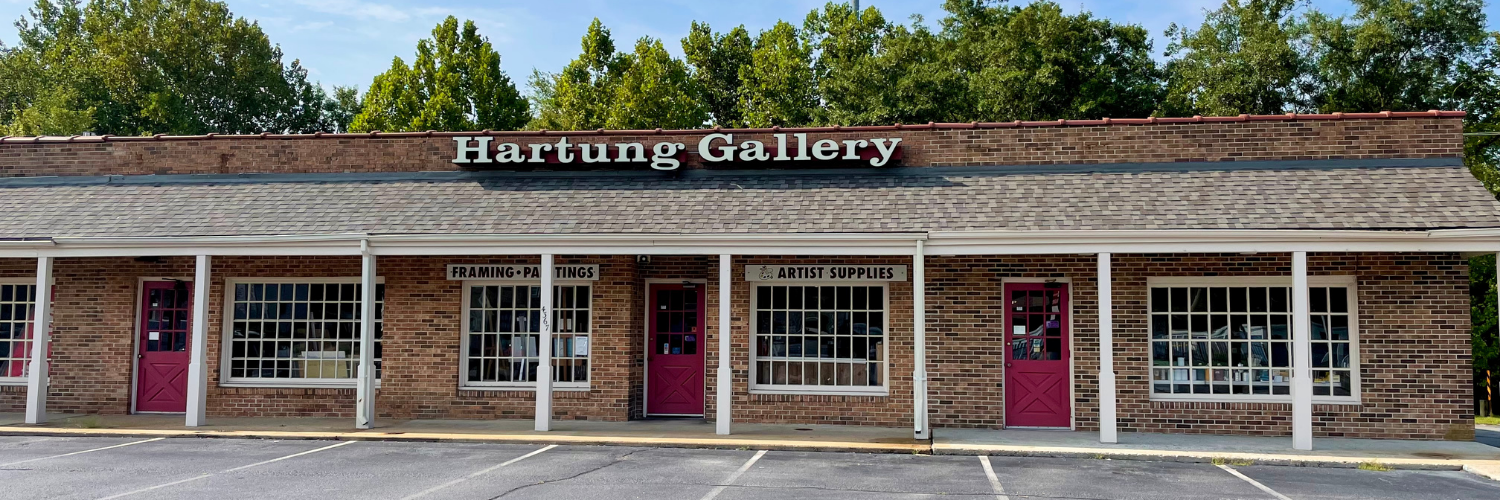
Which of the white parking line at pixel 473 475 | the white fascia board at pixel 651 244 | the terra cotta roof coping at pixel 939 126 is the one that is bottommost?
the white parking line at pixel 473 475

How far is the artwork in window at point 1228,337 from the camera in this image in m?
12.0

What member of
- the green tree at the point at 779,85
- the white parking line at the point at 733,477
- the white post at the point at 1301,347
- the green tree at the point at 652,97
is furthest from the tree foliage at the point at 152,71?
the white post at the point at 1301,347

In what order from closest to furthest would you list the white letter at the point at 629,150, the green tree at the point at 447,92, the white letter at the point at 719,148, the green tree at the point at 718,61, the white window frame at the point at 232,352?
the white window frame at the point at 232,352 < the white letter at the point at 719,148 < the white letter at the point at 629,150 < the green tree at the point at 447,92 < the green tree at the point at 718,61

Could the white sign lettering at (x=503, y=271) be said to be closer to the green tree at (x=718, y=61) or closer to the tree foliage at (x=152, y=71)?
the green tree at (x=718, y=61)

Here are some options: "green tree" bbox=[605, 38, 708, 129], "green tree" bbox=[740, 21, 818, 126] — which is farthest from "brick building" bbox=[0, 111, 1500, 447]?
"green tree" bbox=[740, 21, 818, 126]

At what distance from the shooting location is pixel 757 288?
1298 centimetres

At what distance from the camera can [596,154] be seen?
13.9 m

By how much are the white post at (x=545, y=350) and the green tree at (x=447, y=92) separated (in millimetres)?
21193

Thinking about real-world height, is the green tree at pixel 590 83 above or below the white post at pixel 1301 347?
above

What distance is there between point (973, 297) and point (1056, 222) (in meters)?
1.39

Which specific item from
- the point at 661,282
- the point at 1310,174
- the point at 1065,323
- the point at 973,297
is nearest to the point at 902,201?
the point at 973,297

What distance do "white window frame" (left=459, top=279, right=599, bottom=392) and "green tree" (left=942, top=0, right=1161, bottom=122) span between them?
17.7 m

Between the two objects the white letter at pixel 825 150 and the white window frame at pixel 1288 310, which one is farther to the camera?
the white letter at pixel 825 150

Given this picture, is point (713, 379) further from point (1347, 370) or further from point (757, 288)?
point (1347, 370)
